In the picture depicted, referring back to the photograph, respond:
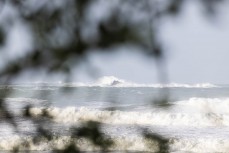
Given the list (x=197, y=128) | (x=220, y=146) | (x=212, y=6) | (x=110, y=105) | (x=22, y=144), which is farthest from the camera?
(x=197, y=128)

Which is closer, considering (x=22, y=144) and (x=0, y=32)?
(x=0, y=32)

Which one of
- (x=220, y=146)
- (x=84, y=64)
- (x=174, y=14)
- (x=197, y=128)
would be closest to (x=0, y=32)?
(x=84, y=64)

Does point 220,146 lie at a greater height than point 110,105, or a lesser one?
lesser

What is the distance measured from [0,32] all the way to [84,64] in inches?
9.7

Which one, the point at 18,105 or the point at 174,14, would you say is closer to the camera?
the point at 174,14

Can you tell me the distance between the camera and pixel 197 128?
4.30 meters

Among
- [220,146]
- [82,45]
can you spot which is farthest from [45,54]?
[220,146]

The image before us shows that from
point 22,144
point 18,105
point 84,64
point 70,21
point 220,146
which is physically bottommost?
point 220,146

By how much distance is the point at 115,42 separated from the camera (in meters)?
1.03

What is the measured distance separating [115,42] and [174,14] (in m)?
0.15

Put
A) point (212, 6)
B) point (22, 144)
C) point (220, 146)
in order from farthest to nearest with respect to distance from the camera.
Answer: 1. point (220, 146)
2. point (22, 144)
3. point (212, 6)

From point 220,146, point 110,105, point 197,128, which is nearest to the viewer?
point 110,105

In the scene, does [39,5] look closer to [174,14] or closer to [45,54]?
[45,54]

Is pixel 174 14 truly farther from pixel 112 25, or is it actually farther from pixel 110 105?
pixel 110 105
